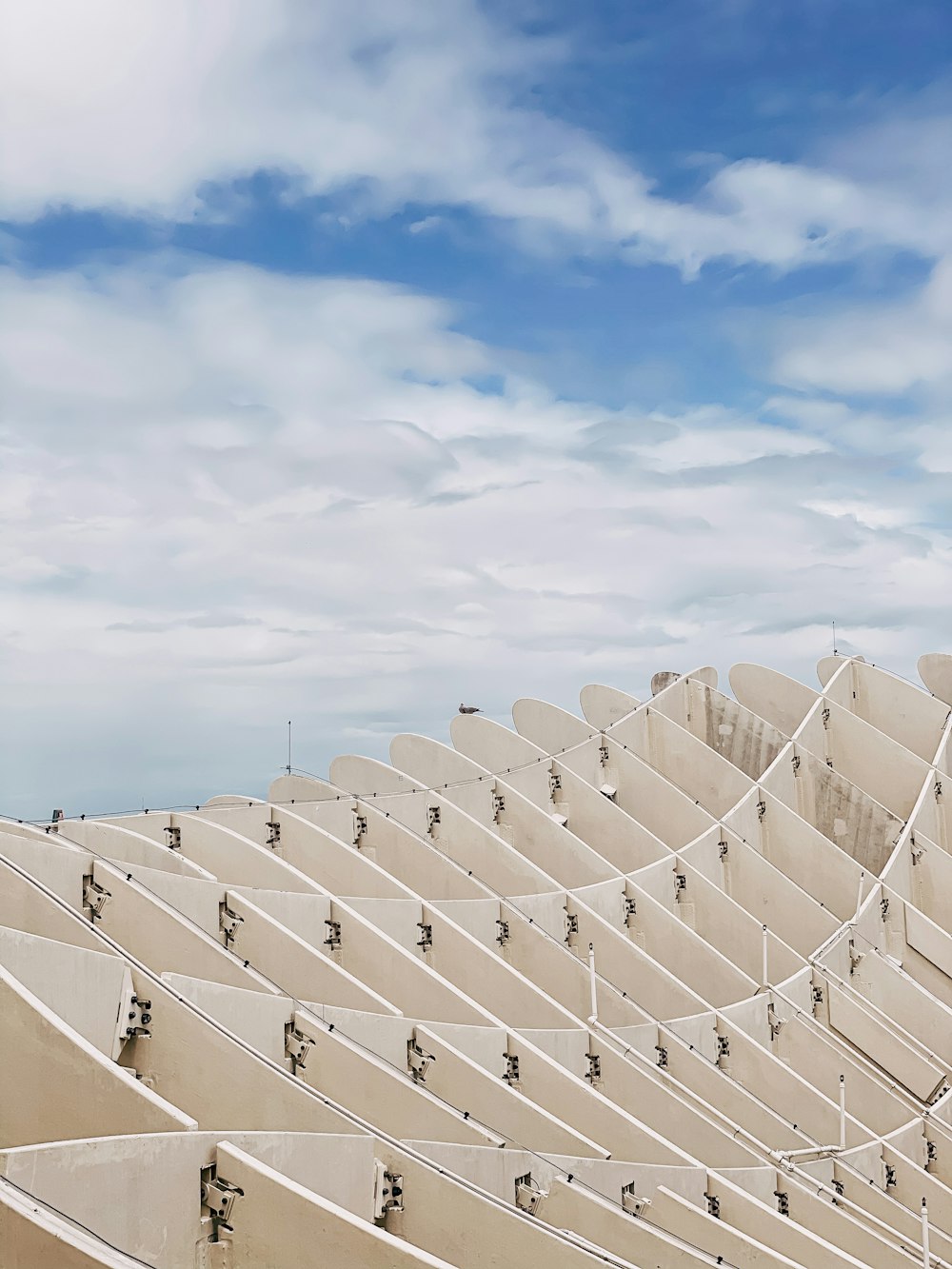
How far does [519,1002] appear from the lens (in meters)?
28.1

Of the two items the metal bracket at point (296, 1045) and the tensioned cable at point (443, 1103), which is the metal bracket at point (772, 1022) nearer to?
the tensioned cable at point (443, 1103)

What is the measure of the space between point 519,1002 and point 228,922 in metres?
7.05

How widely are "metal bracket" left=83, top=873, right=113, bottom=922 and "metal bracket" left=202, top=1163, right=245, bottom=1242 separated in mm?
7122

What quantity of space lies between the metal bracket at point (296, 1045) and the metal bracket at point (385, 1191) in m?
3.20

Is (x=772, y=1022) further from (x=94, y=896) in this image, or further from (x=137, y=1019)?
(x=137, y=1019)

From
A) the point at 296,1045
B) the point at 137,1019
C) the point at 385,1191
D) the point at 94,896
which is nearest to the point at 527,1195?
the point at 385,1191

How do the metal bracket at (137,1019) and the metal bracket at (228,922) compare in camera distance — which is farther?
the metal bracket at (228,922)

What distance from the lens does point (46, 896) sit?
19.7m

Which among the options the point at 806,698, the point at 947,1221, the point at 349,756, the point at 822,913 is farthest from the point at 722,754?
the point at 947,1221

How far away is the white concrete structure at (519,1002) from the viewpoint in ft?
50.2

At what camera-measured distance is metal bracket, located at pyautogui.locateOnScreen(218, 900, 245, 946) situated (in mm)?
24047

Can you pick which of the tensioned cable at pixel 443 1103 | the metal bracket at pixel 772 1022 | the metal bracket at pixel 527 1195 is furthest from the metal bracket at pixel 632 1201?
the metal bracket at pixel 772 1022

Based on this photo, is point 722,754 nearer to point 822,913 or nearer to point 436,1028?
point 822,913

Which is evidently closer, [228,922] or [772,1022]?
[228,922]
